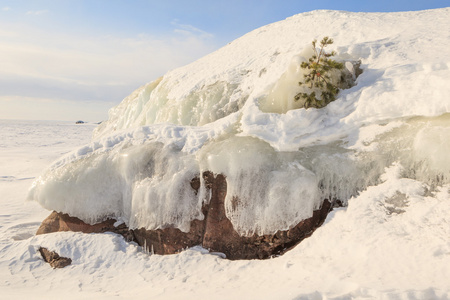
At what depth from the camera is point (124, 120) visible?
10211 millimetres

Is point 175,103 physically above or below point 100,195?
above

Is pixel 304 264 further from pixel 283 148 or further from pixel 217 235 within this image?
pixel 283 148

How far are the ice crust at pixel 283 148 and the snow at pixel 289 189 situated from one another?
18mm

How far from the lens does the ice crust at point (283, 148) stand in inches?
150

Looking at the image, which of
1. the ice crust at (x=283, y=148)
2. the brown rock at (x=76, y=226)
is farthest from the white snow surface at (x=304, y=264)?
the ice crust at (x=283, y=148)

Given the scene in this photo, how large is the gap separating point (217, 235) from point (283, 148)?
1354 mm

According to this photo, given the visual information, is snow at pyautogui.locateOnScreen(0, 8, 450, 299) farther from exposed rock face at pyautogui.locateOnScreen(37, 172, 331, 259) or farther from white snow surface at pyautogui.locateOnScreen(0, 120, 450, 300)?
exposed rock face at pyautogui.locateOnScreen(37, 172, 331, 259)

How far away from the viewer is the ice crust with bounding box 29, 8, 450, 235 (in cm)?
380

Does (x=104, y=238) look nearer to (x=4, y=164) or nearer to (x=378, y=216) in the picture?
(x=378, y=216)

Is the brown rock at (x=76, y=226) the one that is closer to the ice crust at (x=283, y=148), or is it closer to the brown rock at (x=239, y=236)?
the ice crust at (x=283, y=148)

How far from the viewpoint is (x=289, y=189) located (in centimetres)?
382

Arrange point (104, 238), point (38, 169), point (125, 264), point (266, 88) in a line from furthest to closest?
point (38, 169) → point (266, 88) → point (104, 238) → point (125, 264)

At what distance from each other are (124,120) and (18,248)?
614 centimetres

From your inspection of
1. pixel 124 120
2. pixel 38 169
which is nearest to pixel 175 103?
pixel 124 120
